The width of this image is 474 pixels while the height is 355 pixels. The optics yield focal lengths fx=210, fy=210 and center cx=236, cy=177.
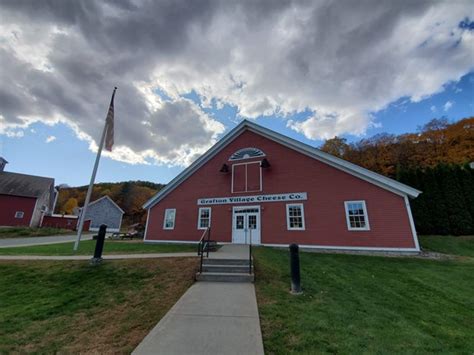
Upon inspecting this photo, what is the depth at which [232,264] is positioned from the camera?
708cm

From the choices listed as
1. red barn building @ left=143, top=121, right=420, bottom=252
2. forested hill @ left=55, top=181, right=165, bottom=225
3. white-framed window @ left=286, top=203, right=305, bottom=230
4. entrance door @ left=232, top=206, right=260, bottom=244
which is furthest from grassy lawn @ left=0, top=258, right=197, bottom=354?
forested hill @ left=55, top=181, right=165, bottom=225

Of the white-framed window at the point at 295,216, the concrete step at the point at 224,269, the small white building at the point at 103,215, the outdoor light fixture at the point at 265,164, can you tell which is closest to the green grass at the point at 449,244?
the white-framed window at the point at 295,216

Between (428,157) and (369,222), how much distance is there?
24809mm

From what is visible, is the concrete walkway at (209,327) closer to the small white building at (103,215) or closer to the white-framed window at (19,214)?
the white-framed window at (19,214)

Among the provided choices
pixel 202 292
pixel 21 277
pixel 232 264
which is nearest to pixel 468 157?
pixel 232 264

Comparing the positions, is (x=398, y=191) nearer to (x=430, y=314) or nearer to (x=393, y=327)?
(x=430, y=314)

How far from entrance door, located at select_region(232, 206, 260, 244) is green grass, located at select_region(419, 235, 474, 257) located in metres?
10.3

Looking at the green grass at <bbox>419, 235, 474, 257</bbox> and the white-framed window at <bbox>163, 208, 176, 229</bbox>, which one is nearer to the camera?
the green grass at <bbox>419, 235, 474, 257</bbox>

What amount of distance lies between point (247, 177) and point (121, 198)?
188 feet

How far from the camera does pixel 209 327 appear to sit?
349 centimetres

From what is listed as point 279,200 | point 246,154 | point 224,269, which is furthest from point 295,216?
point 224,269

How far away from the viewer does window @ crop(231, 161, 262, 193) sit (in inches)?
558

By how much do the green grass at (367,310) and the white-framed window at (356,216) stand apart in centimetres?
369

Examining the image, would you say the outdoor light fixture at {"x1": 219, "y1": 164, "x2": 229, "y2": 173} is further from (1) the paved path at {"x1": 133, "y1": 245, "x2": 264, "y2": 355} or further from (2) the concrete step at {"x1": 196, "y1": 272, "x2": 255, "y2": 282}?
(1) the paved path at {"x1": 133, "y1": 245, "x2": 264, "y2": 355}
